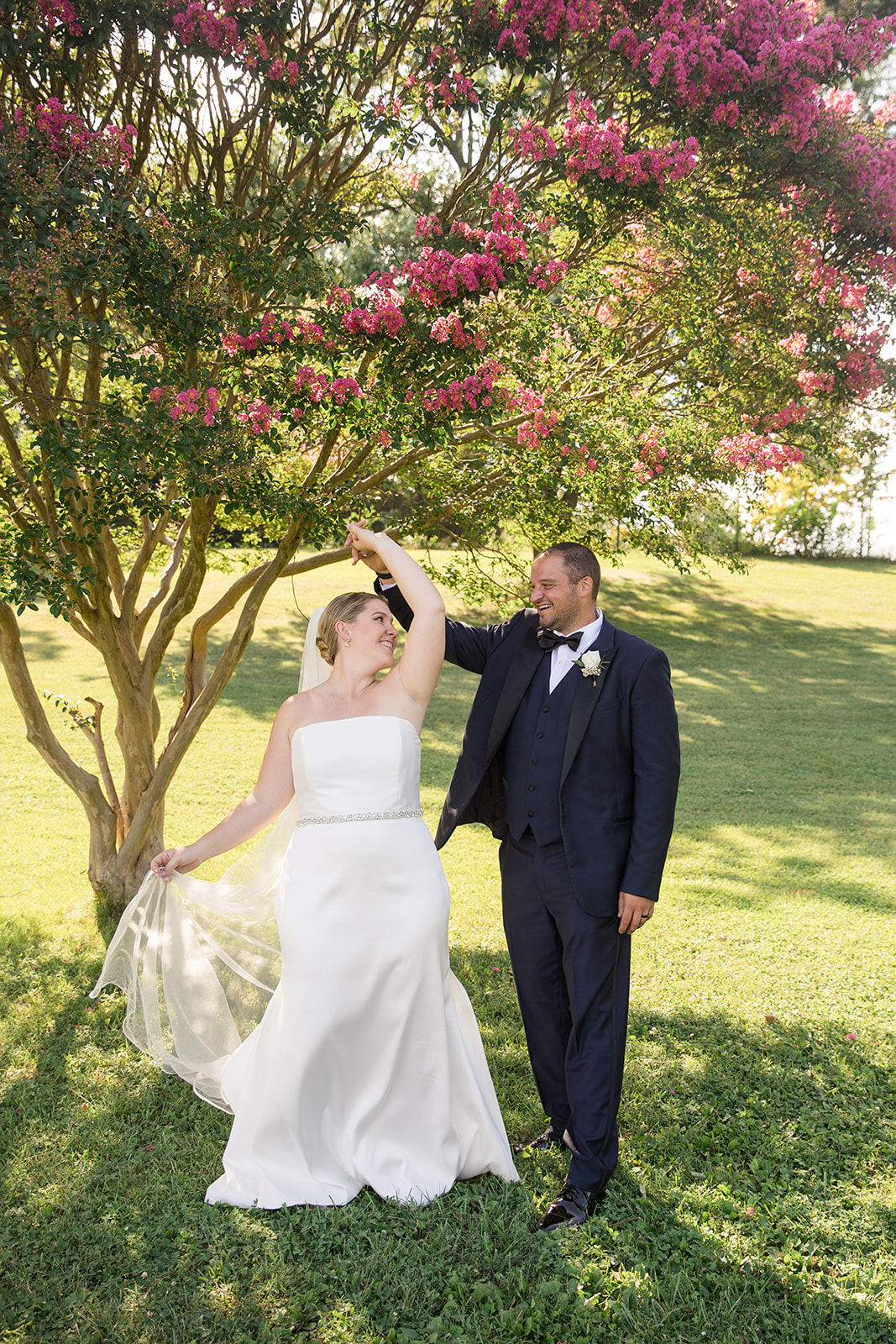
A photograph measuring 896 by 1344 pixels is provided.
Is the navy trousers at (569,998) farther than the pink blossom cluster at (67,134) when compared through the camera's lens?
No

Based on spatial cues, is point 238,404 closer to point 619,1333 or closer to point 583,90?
point 583,90

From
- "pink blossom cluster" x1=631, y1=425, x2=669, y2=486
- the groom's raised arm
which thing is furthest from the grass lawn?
"pink blossom cluster" x1=631, y1=425, x2=669, y2=486

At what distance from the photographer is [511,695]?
12.6ft

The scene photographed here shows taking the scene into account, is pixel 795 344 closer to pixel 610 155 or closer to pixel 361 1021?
pixel 610 155

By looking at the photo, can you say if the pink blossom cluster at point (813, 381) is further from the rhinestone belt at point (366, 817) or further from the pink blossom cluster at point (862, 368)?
→ the rhinestone belt at point (366, 817)

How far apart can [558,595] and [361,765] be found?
994mm

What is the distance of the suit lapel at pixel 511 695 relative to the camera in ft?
12.6

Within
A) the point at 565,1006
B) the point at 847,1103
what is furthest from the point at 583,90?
the point at 847,1103

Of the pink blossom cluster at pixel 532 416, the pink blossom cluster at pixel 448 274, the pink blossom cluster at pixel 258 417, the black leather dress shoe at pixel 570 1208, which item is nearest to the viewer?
the black leather dress shoe at pixel 570 1208

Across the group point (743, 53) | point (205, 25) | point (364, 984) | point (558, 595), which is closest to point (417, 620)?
point (558, 595)

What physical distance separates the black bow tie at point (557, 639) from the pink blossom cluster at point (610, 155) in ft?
8.75

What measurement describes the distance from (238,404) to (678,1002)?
160 inches

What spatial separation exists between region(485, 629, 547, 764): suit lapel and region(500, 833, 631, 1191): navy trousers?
0.40 metres

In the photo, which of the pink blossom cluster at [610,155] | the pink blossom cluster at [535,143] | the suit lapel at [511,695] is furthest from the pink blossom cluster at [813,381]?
the suit lapel at [511,695]
